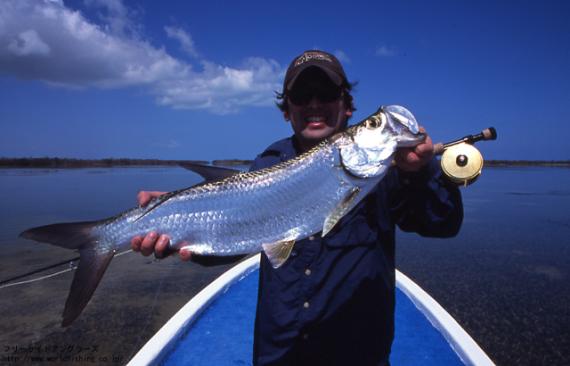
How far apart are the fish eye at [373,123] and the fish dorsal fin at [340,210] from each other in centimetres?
45

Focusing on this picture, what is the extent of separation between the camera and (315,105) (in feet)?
10.7

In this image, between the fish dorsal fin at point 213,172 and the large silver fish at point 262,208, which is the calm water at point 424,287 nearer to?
the large silver fish at point 262,208

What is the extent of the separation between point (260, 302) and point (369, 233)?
110 centimetres

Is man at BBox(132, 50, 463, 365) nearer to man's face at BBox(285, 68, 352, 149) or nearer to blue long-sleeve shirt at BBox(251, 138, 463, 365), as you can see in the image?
blue long-sleeve shirt at BBox(251, 138, 463, 365)

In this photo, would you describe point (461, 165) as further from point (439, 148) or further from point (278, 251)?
point (278, 251)

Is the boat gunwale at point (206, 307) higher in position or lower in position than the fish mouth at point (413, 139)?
lower

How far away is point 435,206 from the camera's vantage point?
269 cm

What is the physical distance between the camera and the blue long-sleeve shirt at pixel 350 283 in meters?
2.72

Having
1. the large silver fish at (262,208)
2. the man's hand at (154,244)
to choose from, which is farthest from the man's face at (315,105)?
the man's hand at (154,244)

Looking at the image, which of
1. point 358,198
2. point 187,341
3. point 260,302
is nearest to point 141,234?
point 260,302

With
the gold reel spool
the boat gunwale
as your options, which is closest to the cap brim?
the gold reel spool

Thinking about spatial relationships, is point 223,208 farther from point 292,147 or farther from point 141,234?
point 292,147

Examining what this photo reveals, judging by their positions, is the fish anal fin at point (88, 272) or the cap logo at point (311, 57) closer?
the fish anal fin at point (88, 272)

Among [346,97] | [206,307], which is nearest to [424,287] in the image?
[206,307]
